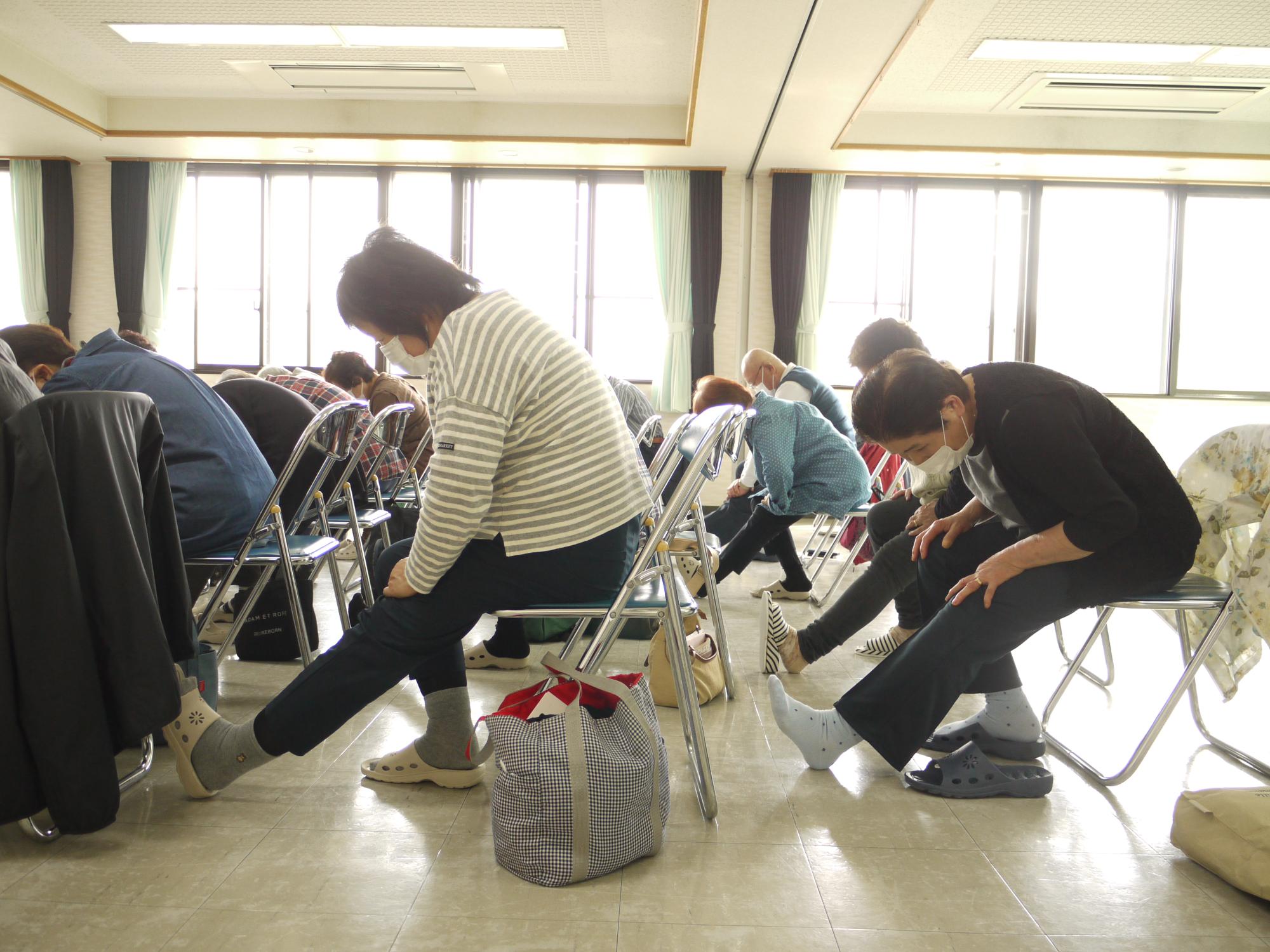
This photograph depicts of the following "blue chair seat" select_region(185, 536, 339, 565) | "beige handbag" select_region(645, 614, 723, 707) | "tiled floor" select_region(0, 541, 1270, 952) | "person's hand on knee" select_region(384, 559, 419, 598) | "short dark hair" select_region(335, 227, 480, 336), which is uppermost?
"short dark hair" select_region(335, 227, 480, 336)

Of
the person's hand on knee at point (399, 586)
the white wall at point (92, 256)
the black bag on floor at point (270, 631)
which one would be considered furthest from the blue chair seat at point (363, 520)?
the white wall at point (92, 256)

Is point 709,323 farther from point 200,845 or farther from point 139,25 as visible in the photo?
point 200,845

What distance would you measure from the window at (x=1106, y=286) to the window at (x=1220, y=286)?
7.2 inches

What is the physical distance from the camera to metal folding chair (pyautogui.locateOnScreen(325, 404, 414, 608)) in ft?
8.89

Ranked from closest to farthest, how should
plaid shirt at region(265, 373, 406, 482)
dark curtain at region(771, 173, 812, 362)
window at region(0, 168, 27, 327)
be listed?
1. plaid shirt at region(265, 373, 406, 482)
2. dark curtain at region(771, 173, 812, 362)
3. window at region(0, 168, 27, 327)

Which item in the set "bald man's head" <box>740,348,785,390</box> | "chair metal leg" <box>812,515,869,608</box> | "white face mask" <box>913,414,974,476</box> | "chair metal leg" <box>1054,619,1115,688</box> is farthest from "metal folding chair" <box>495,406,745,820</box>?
"bald man's head" <box>740,348,785,390</box>

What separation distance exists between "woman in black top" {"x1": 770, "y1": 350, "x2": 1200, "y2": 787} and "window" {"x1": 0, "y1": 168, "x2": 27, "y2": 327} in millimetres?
7959

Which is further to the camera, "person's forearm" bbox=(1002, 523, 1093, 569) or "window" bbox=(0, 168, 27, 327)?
"window" bbox=(0, 168, 27, 327)

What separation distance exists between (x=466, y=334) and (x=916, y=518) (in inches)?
53.3

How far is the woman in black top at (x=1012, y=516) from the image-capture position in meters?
1.66

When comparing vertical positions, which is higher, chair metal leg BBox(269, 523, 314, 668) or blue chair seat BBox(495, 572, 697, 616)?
blue chair seat BBox(495, 572, 697, 616)

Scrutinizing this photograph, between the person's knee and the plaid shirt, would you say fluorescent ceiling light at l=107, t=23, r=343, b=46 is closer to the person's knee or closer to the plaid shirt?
Result: the plaid shirt

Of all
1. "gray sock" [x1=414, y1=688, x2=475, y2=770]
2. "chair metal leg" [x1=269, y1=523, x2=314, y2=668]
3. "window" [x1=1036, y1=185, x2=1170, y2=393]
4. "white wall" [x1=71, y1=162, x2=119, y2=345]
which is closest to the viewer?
"gray sock" [x1=414, y1=688, x2=475, y2=770]

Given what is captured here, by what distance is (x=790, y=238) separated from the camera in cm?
720
